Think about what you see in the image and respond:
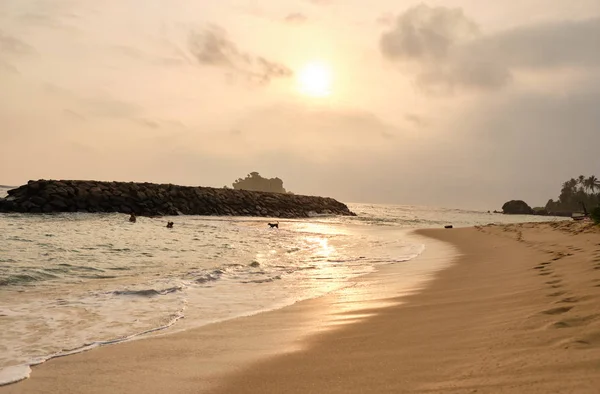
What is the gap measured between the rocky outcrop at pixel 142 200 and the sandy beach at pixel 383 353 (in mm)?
34440

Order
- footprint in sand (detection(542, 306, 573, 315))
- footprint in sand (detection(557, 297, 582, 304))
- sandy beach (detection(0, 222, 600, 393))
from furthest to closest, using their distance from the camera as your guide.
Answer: footprint in sand (detection(557, 297, 582, 304)) → footprint in sand (detection(542, 306, 573, 315)) → sandy beach (detection(0, 222, 600, 393))

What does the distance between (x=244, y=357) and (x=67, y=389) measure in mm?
1381

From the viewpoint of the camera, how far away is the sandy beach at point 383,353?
9.09 feet

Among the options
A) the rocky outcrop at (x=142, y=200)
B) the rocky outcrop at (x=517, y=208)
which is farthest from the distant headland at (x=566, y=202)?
the rocky outcrop at (x=142, y=200)

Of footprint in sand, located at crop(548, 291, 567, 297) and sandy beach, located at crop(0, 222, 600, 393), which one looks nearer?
sandy beach, located at crop(0, 222, 600, 393)

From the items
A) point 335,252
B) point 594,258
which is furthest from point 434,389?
point 335,252

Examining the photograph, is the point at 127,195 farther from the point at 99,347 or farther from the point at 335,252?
the point at 99,347

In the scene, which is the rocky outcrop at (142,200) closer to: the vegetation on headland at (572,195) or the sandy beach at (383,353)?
the sandy beach at (383,353)

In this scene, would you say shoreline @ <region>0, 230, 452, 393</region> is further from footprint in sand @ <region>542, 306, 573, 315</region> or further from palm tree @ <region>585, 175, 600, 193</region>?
palm tree @ <region>585, 175, 600, 193</region>

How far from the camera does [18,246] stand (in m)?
13.4

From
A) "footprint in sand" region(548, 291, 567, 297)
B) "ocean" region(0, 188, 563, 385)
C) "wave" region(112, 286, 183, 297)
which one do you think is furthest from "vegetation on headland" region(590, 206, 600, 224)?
"wave" region(112, 286, 183, 297)

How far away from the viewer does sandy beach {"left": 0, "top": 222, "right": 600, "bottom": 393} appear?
2770 millimetres

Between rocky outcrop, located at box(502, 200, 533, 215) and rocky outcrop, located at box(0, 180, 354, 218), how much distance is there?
96188 mm

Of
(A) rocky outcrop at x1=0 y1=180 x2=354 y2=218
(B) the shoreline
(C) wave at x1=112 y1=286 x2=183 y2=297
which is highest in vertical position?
(A) rocky outcrop at x1=0 y1=180 x2=354 y2=218
